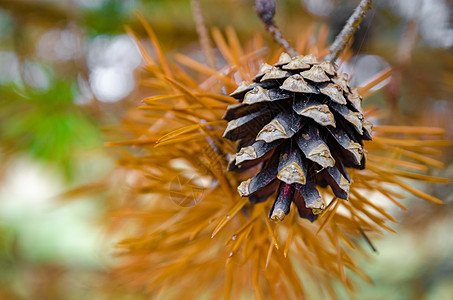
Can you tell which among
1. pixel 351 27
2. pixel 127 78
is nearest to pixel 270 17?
pixel 351 27

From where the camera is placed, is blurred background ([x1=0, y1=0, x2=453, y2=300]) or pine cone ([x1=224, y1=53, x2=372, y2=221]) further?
Answer: blurred background ([x1=0, y1=0, x2=453, y2=300])

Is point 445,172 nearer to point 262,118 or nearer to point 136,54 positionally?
point 262,118

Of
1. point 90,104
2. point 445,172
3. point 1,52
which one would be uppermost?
point 1,52

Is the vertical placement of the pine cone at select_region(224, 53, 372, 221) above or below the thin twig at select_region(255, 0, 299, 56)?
below

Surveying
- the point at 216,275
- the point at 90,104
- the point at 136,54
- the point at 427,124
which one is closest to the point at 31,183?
the point at 136,54
